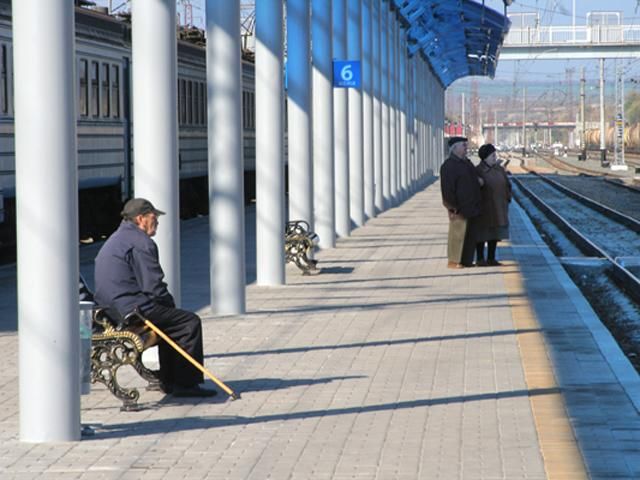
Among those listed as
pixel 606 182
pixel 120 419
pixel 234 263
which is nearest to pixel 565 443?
pixel 120 419

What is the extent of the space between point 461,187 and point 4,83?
5824 millimetres

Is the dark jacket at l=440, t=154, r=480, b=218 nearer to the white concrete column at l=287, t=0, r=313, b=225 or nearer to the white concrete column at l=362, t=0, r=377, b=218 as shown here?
the white concrete column at l=287, t=0, r=313, b=225

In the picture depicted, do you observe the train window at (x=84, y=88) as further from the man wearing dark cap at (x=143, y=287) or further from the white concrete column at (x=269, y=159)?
the man wearing dark cap at (x=143, y=287)

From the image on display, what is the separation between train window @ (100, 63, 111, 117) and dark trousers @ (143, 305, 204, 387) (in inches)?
619

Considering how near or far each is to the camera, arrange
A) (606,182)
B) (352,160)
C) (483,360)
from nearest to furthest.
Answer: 1. (483,360)
2. (352,160)
3. (606,182)

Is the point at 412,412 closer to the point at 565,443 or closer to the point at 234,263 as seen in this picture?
the point at 565,443

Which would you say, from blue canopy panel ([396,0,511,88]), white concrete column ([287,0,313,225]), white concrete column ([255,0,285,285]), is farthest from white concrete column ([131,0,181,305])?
blue canopy panel ([396,0,511,88])

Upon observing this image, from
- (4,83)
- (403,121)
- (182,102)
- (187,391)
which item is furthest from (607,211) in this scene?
(187,391)

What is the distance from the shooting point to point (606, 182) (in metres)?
72.7

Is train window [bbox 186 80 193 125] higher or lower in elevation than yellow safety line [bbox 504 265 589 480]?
higher

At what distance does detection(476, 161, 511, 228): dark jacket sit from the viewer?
22.2 metres

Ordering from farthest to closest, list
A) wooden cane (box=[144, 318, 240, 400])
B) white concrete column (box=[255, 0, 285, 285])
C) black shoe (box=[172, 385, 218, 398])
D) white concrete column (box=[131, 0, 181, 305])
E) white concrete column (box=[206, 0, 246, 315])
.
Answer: white concrete column (box=[255, 0, 285, 285]) < white concrete column (box=[206, 0, 246, 315]) < white concrete column (box=[131, 0, 181, 305]) < black shoe (box=[172, 385, 218, 398]) < wooden cane (box=[144, 318, 240, 400])

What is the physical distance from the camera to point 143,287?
10336 mm

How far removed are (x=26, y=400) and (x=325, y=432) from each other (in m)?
1.61
